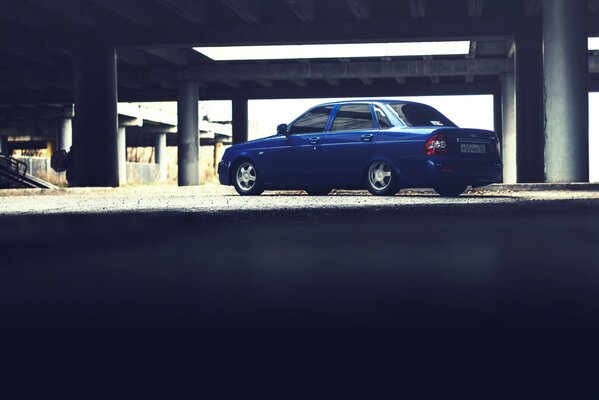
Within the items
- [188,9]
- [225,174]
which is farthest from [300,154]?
[188,9]

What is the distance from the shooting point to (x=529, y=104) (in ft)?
84.5

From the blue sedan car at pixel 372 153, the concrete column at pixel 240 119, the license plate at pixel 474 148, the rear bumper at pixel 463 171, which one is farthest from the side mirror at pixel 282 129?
the concrete column at pixel 240 119

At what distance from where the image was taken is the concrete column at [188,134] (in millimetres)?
37469

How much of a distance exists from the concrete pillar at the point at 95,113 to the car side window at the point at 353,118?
40.1ft

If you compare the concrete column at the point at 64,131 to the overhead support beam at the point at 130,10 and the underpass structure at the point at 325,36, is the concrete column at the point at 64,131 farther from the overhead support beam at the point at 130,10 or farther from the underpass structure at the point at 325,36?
the overhead support beam at the point at 130,10

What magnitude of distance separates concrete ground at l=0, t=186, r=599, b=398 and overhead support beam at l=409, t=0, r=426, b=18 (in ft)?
49.6

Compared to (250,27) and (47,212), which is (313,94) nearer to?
(250,27)


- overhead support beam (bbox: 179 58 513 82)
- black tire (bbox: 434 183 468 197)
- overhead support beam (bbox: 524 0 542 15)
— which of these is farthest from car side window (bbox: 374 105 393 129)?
overhead support beam (bbox: 179 58 513 82)

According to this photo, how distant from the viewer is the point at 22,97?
140 ft

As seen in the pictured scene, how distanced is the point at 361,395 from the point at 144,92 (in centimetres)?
4067

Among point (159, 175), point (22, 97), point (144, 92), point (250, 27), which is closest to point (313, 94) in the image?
point (144, 92)

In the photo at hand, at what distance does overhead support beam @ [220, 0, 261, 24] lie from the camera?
22734 millimetres

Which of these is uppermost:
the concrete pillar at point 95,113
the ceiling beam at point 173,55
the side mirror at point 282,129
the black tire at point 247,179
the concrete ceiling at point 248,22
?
the ceiling beam at point 173,55

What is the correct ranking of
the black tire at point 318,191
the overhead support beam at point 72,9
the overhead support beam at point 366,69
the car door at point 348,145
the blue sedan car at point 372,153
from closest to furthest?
the blue sedan car at point 372,153
the car door at point 348,145
the black tire at point 318,191
the overhead support beam at point 72,9
the overhead support beam at point 366,69
